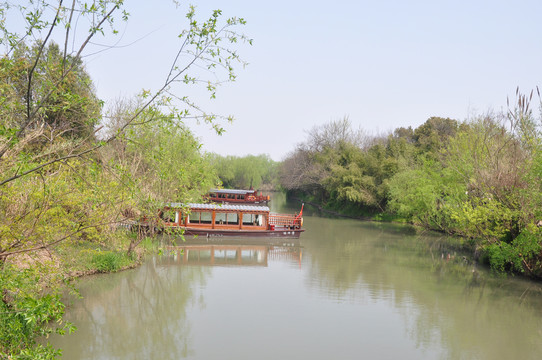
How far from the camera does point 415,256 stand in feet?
73.1

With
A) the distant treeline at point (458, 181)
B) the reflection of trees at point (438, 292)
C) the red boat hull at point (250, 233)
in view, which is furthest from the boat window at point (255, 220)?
the distant treeline at point (458, 181)

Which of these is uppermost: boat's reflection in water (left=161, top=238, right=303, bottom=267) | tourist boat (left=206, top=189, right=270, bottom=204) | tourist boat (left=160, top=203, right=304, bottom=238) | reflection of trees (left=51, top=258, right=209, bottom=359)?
tourist boat (left=206, top=189, right=270, bottom=204)

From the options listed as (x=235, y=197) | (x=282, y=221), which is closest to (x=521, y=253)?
(x=282, y=221)

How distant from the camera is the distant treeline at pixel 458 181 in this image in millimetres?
17031

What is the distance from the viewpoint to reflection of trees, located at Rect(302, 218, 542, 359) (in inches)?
447

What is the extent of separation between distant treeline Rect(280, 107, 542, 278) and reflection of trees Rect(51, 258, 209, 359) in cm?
1150

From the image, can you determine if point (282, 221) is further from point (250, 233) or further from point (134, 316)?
point (134, 316)

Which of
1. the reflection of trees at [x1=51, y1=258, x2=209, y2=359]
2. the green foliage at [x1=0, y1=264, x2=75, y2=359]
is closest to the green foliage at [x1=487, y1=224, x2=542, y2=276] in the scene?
the reflection of trees at [x1=51, y1=258, x2=209, y2=359]

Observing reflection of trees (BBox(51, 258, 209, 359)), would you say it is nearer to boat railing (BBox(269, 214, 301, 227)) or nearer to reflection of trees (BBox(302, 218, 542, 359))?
reflection of trees (BBox(302, 218, 542, 359))

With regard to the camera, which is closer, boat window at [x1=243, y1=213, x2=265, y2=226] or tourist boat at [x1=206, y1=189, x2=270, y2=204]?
boat window at [x1=243, y1=213, x2=265, y2=226]

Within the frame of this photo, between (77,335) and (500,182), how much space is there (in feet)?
50.7

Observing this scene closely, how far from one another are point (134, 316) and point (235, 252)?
33.7 ft

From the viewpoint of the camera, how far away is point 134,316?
12.2 metres

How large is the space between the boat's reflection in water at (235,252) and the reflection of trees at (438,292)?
109 cm
